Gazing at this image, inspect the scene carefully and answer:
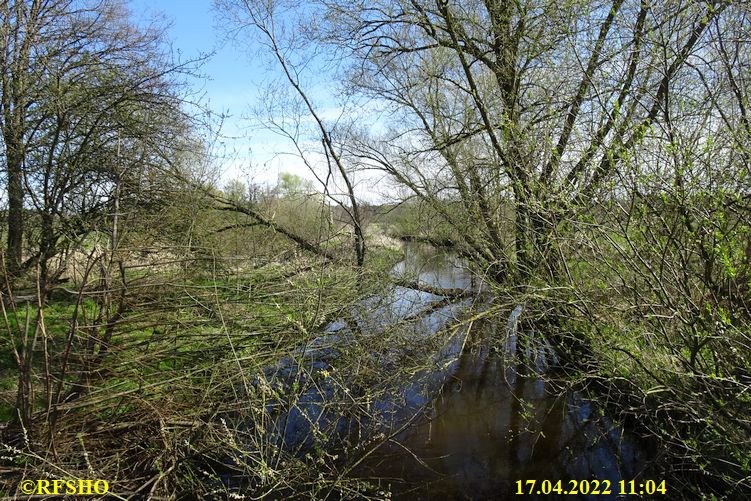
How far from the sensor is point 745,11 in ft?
13.6

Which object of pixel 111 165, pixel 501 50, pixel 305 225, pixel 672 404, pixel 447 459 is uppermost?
pixel 501 50

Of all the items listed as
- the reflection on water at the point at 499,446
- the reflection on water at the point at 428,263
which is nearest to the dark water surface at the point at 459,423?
the reflection on water at the point at 499,446

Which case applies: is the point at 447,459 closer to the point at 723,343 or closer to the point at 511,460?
the point at 511,460

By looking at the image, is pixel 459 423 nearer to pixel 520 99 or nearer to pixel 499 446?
pixel 499 446

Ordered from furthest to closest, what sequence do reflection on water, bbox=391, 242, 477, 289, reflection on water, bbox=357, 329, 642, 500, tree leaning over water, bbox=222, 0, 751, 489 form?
1. reflection on water, bbox=391, 242, 477, 289
2. reflection on water, bbox=357, 329, 642, 500
3. tree leaning over water, bbox=222, 0, 751, 489

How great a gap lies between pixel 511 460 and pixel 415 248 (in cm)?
567

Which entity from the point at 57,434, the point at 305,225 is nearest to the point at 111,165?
the point at 305,225

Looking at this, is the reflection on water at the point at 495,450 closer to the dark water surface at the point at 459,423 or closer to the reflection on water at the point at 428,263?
the dark water surface at the point at 459,423

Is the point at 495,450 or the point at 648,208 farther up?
the point at 648,208

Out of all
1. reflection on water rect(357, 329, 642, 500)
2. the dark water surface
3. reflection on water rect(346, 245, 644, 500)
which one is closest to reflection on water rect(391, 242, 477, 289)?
the dark water surface

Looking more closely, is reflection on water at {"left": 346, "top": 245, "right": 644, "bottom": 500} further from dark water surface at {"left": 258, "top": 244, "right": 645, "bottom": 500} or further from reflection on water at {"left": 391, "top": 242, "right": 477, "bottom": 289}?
reflection on water at {"left": 391, "top": 242, "right": 477, "bottom": 289}

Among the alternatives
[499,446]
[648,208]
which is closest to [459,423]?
[499,446]

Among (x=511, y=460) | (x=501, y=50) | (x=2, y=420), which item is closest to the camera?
(x=2, y=420)

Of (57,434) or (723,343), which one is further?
(57,434)
